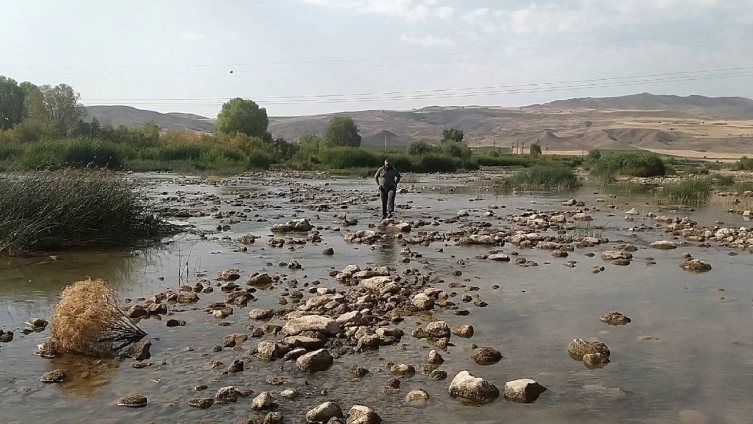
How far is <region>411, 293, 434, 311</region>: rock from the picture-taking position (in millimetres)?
9078

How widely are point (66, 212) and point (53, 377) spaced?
8453 mm

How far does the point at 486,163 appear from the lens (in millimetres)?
74875

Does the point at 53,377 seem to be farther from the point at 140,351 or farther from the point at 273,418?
the point at 273,418

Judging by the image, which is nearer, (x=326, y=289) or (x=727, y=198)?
(x=326, y=289)

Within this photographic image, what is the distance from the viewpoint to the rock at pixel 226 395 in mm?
5945

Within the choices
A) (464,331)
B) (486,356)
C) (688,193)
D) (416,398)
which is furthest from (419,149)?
(416,398)

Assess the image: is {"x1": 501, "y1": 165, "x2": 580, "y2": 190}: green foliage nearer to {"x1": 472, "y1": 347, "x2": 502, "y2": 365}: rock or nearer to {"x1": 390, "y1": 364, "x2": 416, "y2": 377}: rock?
{"x1": 472, "y1": 347, "x2": 502, "y2": 365}: rock

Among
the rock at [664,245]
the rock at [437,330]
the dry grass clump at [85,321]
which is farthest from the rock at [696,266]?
the dry grass clump at [85,321]

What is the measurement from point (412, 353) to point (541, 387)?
155cm

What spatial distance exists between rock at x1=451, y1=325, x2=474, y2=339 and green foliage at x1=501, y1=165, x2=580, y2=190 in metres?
30.3

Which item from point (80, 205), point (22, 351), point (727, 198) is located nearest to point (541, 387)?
point (22, 351)

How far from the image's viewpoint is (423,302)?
9117 millimetres

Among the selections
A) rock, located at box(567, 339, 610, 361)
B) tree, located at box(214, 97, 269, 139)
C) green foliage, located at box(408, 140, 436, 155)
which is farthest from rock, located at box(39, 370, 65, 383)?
tree, located at box(214, 97, 269, 139)

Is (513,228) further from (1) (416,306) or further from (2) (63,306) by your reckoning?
(2) (63,306)
